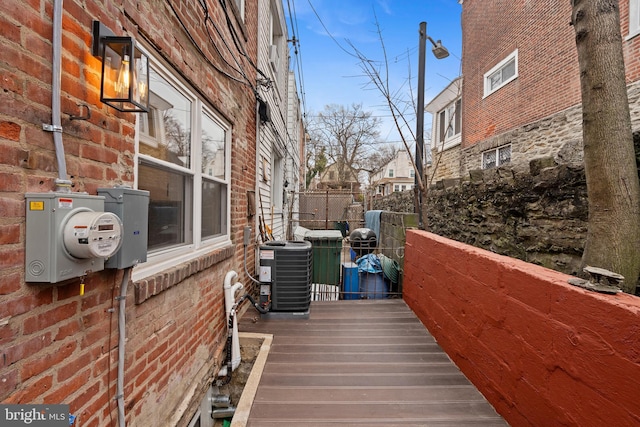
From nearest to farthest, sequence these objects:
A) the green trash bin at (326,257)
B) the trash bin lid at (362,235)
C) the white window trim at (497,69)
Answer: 1. the green trash bin at (326,257)
2. the trash bin lid at (362,235)
3. the white window trim at (497,69)

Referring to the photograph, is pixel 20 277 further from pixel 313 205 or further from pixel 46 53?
pixel 313 205

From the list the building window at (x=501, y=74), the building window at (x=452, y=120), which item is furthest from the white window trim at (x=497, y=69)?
the building window at (x=452, y=120)

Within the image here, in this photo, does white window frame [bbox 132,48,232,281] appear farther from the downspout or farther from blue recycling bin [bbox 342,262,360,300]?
blue recycling bin [bbox 342,262,360,300]

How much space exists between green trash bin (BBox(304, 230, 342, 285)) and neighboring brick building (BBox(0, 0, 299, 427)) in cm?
199

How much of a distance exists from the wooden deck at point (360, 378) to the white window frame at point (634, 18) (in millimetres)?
7130

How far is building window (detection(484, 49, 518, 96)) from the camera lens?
9.46 metres

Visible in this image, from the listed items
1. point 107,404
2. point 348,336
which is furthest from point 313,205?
point 107,404

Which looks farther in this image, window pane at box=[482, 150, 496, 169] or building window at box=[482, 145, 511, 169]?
window pane at box=[482, 150, 496, 169]

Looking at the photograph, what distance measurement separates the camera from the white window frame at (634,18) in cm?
568

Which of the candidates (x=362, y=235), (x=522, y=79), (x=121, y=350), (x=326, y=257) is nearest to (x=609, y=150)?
(x=121, y=350)

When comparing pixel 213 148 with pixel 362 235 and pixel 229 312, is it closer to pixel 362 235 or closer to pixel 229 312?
pixel 229 312

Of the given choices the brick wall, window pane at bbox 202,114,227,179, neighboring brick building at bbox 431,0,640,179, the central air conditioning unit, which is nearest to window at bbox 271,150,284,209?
the central air conditioning unit

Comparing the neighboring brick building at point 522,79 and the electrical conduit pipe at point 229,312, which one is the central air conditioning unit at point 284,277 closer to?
the electrical conduit pipe at point 229,312

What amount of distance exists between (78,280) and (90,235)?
0.29 m
